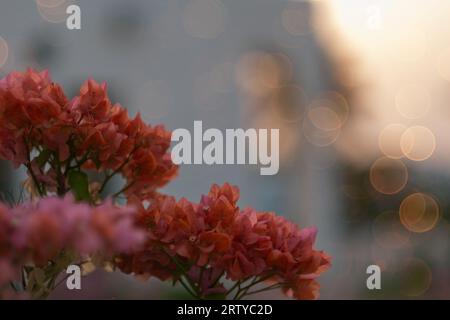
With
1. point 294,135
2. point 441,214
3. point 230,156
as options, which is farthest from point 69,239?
point 441,214

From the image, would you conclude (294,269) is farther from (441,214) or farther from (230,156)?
(441,214)

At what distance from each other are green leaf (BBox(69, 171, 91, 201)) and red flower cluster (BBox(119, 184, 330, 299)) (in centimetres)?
5

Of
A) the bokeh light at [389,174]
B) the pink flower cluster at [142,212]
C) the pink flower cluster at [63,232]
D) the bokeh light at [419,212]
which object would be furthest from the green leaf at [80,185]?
the bokeh light at [389,174]

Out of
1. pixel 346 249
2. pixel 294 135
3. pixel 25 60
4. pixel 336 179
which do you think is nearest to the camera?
pixel 25 60

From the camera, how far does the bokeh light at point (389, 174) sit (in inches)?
60.7

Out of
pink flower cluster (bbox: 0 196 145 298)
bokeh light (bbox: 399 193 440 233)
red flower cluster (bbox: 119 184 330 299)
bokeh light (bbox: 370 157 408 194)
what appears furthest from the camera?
bokeh light (bbox: 370 157 408 194)

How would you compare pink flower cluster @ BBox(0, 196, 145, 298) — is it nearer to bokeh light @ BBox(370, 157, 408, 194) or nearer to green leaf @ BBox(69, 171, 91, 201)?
green leaf @ BBox(69, 171, 91, 201)

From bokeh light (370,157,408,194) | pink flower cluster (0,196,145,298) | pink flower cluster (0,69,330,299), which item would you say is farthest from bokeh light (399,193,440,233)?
pink flower cluster (0,196,145,298)

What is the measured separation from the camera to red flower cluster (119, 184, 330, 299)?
1.57 feet

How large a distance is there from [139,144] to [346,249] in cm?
107

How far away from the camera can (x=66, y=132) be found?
49 centimetres

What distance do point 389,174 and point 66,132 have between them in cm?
118

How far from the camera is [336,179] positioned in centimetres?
171

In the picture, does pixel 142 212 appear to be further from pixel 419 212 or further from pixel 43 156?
pixel 419 212
